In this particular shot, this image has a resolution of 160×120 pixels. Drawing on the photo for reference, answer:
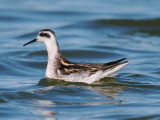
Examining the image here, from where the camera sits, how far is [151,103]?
11859 mm

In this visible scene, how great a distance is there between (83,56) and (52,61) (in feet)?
15.5

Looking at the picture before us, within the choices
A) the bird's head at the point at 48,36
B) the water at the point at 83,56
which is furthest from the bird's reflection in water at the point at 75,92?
the bird's head at the point at 48,36

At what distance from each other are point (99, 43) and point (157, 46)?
2.48 m

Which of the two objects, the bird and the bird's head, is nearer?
the bird

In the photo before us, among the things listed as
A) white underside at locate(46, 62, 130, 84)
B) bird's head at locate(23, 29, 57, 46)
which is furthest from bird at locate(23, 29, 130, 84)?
bird's head at locate(23, 29, 57, 46)

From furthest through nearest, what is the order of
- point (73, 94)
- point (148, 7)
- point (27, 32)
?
point (148, 7) < point (27, 32) < point (73, 94)

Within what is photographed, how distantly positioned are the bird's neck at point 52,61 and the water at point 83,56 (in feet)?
0.85

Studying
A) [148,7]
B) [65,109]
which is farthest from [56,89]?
[148,7]

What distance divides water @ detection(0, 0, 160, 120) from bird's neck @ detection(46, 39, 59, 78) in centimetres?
26

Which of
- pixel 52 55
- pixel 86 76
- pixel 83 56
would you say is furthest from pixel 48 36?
pixel 83 56

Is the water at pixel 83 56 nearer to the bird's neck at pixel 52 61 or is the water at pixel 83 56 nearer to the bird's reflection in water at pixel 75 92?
the bird's reflection in water at pixel 75 92

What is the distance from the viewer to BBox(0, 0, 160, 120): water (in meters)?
11.4

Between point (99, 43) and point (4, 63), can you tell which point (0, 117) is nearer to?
point (4, 63)

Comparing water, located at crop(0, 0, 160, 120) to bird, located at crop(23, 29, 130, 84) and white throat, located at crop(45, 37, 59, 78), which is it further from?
white throat, located at crop(45, 37, 59, 78)
